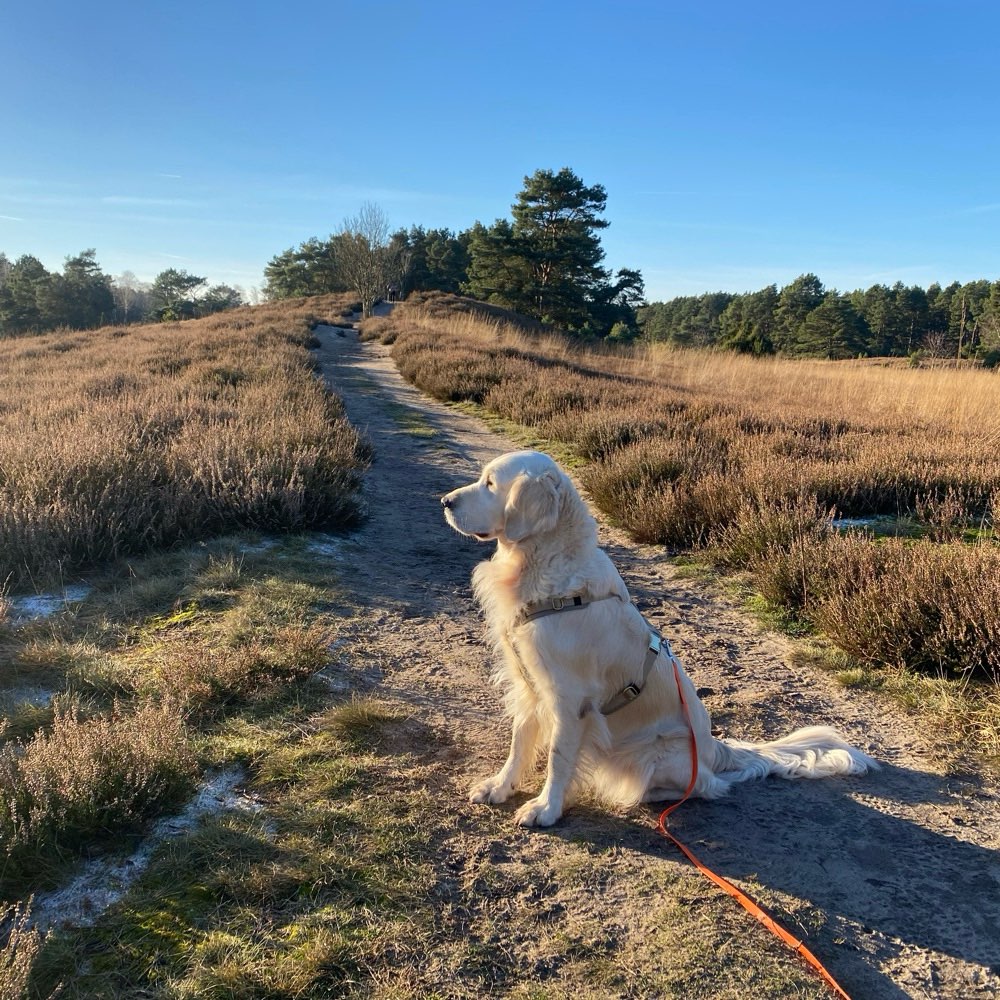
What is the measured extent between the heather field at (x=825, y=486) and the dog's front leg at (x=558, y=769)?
84.5 inches

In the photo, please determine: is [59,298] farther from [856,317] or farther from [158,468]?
[856,317]

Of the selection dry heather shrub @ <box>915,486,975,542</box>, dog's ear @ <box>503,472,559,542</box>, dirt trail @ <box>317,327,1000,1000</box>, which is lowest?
dirt trail @ <box>317,327,1000,1000</box>

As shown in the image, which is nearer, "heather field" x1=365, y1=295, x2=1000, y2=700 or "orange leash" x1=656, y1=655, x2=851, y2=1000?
"orange leash" x1=656, y1=655, x2=851, y2=1000

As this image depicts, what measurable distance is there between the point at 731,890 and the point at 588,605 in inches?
40.7

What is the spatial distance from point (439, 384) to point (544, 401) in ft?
11.8

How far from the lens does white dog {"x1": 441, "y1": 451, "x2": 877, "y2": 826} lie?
2529 mm

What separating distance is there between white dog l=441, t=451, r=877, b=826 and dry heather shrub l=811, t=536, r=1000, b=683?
1.17 m

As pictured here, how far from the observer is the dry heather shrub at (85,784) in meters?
2.12

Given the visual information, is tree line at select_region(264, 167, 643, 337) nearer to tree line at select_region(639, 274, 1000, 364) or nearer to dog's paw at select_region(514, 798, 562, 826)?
tree line at select_region(639, 274, 1000, 364)

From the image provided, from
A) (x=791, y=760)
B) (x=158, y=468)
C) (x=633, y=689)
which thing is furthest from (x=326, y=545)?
(x=791, y=760)

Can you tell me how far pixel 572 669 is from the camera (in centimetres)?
251

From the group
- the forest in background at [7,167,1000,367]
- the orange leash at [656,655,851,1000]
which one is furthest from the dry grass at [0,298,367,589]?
the forest in background at [7,167,1000,367]

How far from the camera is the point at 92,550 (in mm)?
4805

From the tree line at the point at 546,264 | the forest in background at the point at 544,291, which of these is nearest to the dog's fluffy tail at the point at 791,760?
the forest in background at the point at 544,291
